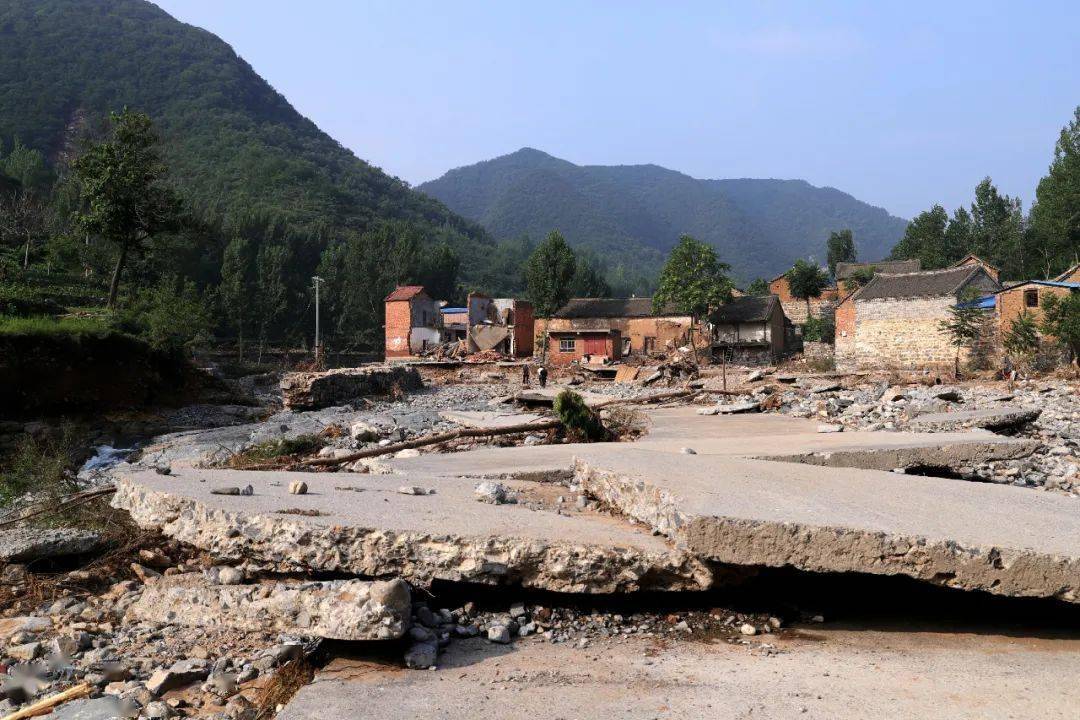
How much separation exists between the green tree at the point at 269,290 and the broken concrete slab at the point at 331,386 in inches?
958

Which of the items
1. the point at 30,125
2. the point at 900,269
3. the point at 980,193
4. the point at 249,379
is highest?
the point at 30,125

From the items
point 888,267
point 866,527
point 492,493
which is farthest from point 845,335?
point 866,527

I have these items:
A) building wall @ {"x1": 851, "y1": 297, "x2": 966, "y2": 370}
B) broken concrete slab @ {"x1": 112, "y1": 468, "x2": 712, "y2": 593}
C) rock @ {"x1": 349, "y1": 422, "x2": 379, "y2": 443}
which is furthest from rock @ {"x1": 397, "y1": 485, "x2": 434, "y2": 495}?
building wall @ {"x1": 851, "y1": 297, "x2": 966, "y2": 370}

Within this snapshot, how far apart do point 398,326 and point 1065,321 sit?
34.7 metres

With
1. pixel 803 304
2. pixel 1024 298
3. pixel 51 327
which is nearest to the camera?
pixel 51 327

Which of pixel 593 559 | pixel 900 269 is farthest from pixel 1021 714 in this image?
pixel 900 269

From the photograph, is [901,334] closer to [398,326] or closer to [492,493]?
[398,326]

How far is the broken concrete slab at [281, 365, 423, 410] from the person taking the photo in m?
18.9

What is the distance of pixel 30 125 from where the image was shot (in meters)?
87.3

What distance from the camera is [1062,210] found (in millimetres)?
45281

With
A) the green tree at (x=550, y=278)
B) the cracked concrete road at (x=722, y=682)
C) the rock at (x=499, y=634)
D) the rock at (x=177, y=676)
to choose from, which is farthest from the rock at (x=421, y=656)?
the green tree at (x=550, y=278)

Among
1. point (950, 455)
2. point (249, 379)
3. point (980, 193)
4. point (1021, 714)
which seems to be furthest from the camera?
point (980, 193)

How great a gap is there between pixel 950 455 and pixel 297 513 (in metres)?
6.02

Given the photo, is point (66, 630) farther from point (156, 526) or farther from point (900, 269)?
point (900, 269)
